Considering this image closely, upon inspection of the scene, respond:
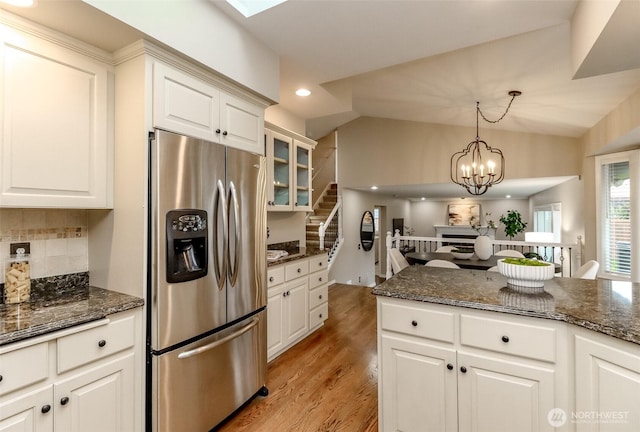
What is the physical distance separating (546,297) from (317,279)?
230 cm

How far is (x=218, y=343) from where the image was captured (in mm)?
1970

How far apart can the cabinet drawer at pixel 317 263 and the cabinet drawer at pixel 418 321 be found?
5.66ft

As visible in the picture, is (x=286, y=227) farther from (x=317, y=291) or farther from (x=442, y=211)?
(x=442, y=211)

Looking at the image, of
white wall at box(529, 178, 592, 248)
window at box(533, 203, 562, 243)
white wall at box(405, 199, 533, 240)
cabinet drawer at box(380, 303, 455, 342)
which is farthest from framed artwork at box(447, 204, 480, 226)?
cabinet drawer at box(380, 303, 455, 342)

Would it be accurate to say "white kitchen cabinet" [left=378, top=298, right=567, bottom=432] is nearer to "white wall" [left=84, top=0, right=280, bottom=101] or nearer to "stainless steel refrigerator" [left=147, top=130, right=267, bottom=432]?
"stainless steel refrigerator" [left=147, top=130, right=267, bottom=432]

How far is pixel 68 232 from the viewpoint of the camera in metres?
1.93

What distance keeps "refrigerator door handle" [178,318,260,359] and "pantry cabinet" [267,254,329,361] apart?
57 centimetres

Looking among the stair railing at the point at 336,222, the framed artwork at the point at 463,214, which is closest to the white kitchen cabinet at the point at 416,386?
the stair railing at the point at 336,222

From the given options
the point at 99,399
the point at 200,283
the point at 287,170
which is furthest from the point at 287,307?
the point at 99,399

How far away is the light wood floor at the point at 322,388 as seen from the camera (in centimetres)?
210

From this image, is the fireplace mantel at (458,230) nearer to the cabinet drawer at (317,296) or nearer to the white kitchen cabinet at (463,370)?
the cabinet drawer at (317,296)

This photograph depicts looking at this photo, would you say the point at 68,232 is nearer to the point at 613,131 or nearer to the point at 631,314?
the point at 631,314

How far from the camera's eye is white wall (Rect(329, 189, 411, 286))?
256 inches

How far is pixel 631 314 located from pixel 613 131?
9.74 feet
